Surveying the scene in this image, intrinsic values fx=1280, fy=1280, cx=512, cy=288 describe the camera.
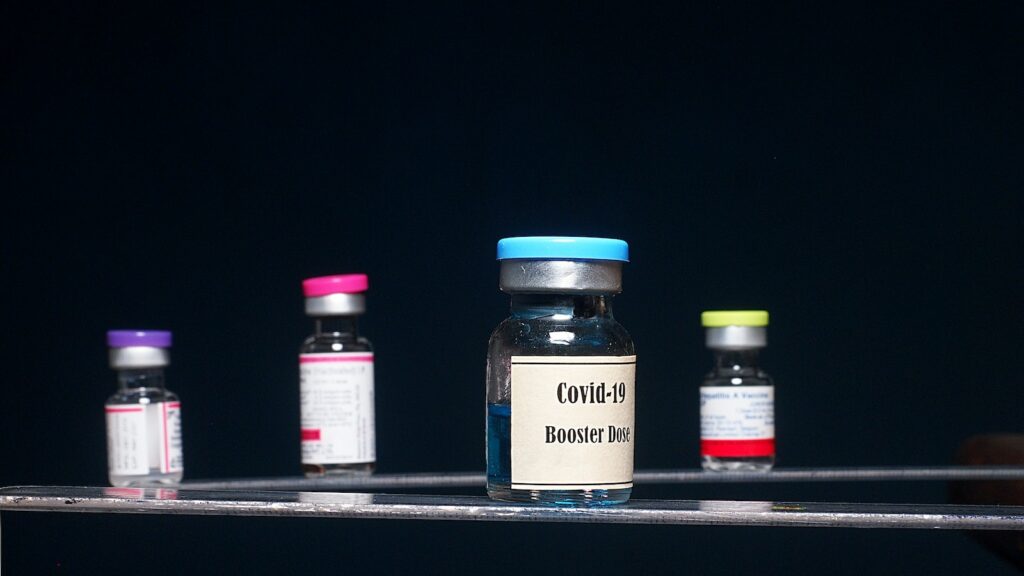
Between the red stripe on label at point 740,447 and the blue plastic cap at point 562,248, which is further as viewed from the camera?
the red stripe on label at point 740,447

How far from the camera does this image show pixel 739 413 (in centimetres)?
123

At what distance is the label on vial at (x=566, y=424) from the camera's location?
747 millimetres

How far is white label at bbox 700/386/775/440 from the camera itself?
48.3 inches

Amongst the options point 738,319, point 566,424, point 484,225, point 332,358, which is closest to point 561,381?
point 566,424

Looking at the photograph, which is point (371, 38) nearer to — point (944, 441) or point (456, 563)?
point (456, 563)

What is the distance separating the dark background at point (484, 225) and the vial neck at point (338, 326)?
1.02 feet

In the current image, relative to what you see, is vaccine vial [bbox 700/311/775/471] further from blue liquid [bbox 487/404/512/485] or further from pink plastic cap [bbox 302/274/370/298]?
blue liquid [bbox 487/404/512/485]

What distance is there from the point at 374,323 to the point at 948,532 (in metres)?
0.76

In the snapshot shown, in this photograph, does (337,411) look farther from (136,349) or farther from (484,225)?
(484,225)

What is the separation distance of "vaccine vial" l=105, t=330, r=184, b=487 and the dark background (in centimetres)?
33

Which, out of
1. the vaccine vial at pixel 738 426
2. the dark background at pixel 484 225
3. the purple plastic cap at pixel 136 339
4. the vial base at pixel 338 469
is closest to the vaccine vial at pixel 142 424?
the purple plastic cap at pixel 136 339

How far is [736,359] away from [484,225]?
1.19ft

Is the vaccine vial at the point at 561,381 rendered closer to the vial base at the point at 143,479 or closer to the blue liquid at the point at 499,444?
the blue liquid at the point at 499,444

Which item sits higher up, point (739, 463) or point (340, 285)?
point (340, 285)
